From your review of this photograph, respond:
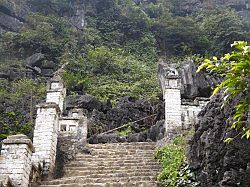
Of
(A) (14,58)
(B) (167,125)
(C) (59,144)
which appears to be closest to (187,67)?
(B) (167,125)

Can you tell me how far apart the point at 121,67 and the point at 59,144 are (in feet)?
53.5

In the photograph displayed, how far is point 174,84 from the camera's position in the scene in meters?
12.8

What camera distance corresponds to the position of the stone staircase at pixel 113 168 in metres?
8.84

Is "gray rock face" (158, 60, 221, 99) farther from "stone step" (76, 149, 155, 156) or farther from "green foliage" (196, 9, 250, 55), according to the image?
"green foliage" (196, 9, 250, 55)

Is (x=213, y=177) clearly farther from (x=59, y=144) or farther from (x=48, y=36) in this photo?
(x=48, y=36)

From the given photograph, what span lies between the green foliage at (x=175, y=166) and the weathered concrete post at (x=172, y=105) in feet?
3.57

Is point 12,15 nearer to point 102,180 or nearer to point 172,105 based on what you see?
point 172,105

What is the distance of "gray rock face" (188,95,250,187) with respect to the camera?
5.43 m

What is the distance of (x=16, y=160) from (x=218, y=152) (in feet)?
14.0

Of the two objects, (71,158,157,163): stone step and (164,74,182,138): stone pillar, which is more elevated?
(164,74,182,138): stone pillar

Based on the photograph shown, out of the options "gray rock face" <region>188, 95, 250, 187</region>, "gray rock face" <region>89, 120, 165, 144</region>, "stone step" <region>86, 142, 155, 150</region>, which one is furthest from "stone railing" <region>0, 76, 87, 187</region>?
"gray rock face" <region>188, 95, 250, 187</region>

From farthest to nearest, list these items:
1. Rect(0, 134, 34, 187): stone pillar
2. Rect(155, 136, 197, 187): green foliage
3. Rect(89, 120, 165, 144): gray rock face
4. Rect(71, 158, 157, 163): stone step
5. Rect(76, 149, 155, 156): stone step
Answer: Rect(89, 120, 165, 144): gray rock face, Rect(76, 149, 155, 156): stone step, Rect(71, 158, 157, 163): stone step, Rect(0, 134, 34, 187): stone pillar, Rect(155, 136, 197, 187): green foliage

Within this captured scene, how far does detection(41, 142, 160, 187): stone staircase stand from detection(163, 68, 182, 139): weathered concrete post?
866mm

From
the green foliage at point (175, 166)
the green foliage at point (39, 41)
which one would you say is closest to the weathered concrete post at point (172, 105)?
the green foliage at point (175, 166)
